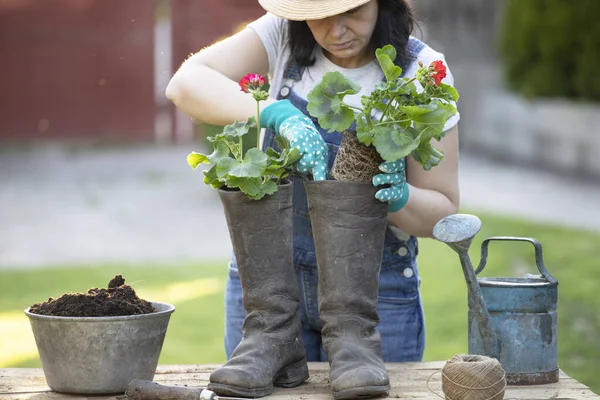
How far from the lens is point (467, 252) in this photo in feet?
5.91

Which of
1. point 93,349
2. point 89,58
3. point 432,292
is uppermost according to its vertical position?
point 89,58

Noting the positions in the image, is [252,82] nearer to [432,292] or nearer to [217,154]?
[217,154]

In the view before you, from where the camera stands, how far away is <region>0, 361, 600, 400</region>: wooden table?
1.83m

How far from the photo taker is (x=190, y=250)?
7.16 m

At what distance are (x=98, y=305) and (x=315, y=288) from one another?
54 cm

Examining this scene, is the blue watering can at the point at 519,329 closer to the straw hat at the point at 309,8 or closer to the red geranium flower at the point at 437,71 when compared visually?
the red geranium flower at the point at 437,71

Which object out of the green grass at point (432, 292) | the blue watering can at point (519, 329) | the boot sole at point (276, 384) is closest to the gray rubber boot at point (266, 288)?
the boot sole at point (276, 384)

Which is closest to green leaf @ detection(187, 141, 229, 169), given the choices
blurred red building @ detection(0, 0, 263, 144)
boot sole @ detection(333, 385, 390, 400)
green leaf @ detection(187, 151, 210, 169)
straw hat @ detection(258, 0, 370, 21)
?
green leaf @ detection(187, 151, 210, 169)

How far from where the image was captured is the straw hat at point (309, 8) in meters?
2.01

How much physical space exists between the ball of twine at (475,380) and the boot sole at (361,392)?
0.12 meters

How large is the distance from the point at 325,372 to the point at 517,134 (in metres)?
9.94

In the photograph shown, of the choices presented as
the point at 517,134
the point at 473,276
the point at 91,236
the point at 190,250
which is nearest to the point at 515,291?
the point at 473,276

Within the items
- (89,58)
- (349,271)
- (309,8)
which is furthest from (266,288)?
(89,58)

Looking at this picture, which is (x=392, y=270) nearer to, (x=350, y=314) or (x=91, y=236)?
(x=350, y=314)
